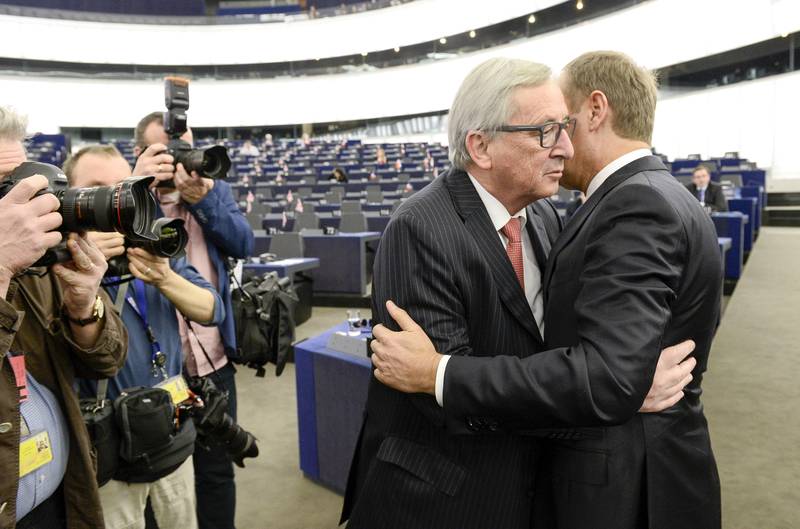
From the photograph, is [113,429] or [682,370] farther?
[113,429]

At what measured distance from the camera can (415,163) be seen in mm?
15172

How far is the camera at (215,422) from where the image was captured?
Answer: 1684mm

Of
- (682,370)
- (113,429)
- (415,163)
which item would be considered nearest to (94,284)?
(113,429)

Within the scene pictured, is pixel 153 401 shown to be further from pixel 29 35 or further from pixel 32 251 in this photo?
pixel 29 35

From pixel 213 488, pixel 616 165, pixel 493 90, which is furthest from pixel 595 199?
Answer: pixel 213 488

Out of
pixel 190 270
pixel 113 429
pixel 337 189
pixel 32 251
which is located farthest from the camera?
pixel 337 189

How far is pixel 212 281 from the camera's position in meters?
2.15

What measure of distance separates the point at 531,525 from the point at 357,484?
1.29 feet

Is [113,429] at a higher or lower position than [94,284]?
lower

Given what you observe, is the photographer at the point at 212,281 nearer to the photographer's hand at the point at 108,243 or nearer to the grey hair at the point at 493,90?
the photographer's hand at the point at 108,243

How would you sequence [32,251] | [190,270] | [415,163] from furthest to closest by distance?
[415,163]
[190,270]
[32,251]

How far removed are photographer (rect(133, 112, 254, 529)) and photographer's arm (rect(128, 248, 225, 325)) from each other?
21 centimetres

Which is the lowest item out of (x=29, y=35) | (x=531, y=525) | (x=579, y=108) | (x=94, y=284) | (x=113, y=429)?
(x=531, y=525)

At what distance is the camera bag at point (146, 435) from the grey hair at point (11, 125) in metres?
0.65
